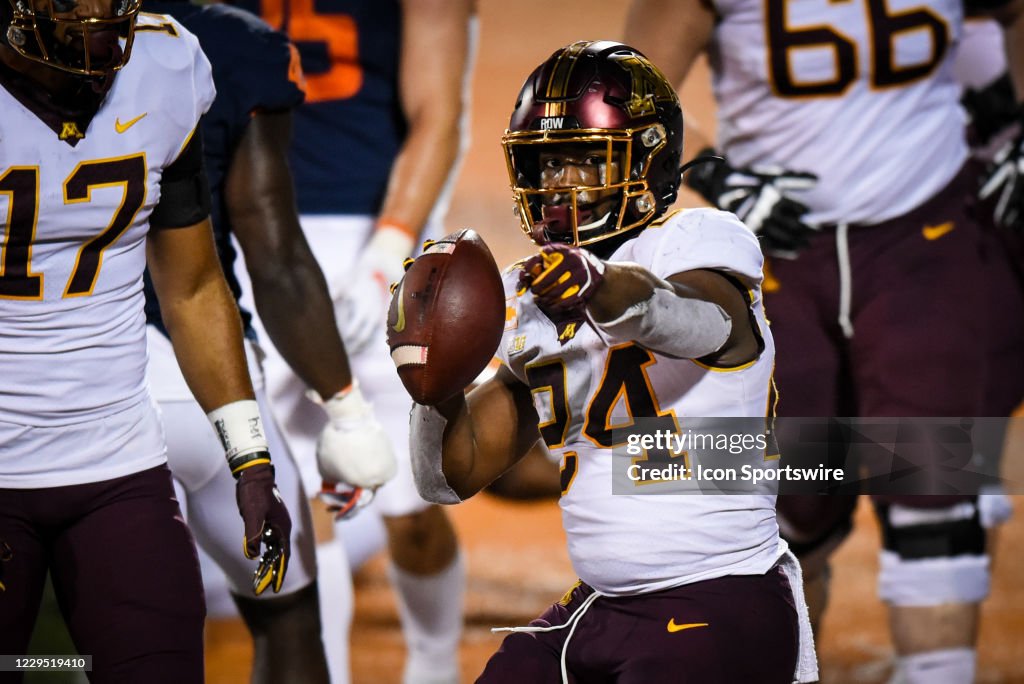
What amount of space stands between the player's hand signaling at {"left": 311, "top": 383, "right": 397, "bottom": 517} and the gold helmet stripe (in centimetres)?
94

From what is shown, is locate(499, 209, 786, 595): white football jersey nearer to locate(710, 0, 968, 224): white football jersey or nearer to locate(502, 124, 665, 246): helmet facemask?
locate(502, 124, 665, 246): helmet facemask

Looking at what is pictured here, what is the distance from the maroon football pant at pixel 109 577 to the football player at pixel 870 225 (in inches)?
59.7

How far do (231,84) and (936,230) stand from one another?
1593mm

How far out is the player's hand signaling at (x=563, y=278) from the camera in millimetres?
1691

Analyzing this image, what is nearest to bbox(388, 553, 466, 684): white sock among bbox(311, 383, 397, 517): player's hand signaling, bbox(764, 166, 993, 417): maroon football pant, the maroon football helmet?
bbox(311, 383, 397, 517): player's hand signaling

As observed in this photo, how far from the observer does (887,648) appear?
3.93m

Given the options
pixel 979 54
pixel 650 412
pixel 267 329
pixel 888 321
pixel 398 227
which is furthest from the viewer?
pixel 979 54

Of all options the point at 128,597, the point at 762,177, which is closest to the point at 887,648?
the point at 762,177

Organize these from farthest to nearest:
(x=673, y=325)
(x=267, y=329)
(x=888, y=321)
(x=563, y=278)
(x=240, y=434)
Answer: (x=888, y=321)
(x=267, y=329)
(x=240, y=434)
(x=673, y=325)
(x=563, y=278)

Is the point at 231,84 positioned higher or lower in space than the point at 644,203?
higher

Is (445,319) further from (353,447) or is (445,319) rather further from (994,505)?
(994,505)

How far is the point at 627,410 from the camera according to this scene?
83.0 inches

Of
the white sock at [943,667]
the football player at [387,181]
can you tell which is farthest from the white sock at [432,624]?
the white sock at [943,667]

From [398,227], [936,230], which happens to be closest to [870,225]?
[936,230]
